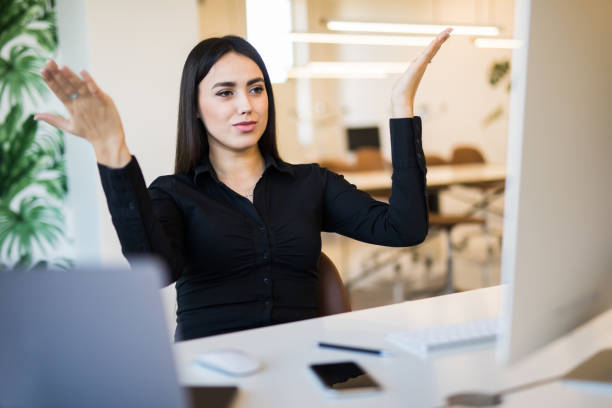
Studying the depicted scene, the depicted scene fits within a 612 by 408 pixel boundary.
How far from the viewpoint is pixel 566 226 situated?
69 cm

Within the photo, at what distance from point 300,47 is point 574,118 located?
7137 mm

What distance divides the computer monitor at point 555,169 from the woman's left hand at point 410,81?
0.53 m

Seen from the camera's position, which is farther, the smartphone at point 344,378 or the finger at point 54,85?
the finger at point 54,85

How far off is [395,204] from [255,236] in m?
0.36

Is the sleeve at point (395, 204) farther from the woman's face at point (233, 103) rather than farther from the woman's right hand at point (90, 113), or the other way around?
the woman's right hand at point (90, 113)

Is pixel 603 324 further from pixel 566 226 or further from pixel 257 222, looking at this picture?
pixel 257 222

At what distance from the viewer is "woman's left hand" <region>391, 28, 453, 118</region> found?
122 centimetres

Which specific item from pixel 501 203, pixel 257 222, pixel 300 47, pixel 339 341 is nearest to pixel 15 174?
pixel 257 222

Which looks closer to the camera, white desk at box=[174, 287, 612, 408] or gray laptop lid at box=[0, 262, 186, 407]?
gray laptop lid at box=[0, 262, 186, 407]

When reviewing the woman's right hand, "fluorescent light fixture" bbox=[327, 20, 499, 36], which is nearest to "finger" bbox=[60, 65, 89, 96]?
the woman's right hand

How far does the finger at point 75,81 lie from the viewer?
0.98 m

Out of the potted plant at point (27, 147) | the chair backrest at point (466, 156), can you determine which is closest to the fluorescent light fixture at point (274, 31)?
the chair backrest at point (466, 156)

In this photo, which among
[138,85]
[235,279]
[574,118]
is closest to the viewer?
[574,118]

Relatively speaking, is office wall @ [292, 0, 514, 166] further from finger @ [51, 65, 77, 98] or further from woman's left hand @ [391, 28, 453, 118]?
finger @ [51, 65, 77, 98]
